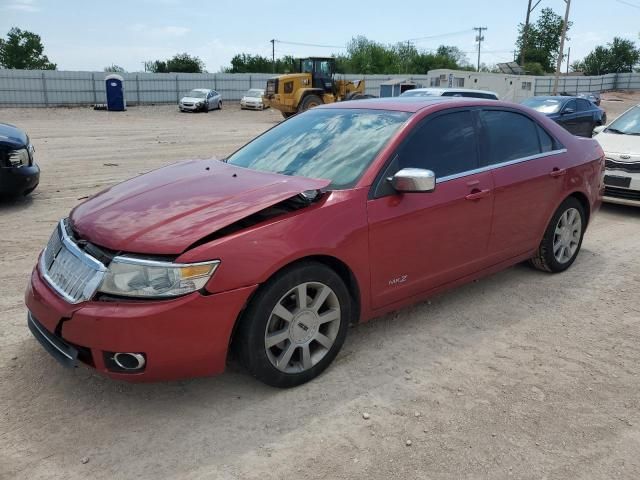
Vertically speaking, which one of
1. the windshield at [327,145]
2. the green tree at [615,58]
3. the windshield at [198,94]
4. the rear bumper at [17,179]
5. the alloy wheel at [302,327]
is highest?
the green tree at [615,58]

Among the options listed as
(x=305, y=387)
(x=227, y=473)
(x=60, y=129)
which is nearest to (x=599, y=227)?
(x=305, y=387)

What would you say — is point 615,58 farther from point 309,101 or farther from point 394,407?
point 394,407

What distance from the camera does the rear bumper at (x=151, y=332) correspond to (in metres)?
2.65

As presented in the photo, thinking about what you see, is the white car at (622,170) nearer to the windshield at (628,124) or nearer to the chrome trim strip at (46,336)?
the windshield at (628,124)

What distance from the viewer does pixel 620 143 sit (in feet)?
25.7

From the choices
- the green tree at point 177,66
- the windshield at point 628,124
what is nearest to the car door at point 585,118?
the windshield at point 628,124

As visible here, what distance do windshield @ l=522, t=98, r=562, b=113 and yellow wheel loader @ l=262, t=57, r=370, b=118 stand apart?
9.42 meters

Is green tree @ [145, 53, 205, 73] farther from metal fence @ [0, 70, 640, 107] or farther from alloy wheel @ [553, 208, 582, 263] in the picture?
alloy wheel @ [553, 208, 582, 263]

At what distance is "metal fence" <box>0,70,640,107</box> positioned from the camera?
30656 millimetres

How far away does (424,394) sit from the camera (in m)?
3.16

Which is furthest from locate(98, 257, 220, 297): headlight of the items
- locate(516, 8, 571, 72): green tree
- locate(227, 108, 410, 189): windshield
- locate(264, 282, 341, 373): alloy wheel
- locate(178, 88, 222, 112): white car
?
locate(516, 8, 571, 72): green tree

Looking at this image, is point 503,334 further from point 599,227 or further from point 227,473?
point 599,227

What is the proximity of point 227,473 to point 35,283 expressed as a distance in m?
1.58

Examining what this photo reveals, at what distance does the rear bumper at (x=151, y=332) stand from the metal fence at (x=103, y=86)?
32.7m
